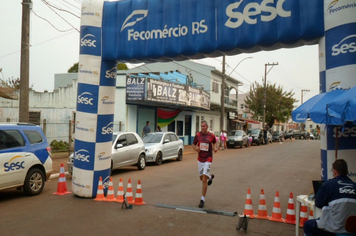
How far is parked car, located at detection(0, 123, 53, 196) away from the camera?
25.8ft

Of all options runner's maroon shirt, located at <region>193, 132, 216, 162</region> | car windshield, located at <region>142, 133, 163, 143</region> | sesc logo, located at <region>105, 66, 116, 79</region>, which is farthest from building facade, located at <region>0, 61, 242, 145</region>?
runner's maroon shirt, located at <region>193, 132, 216, 162</region>

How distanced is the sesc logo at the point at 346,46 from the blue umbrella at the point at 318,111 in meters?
0.78

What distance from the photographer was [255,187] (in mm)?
10266

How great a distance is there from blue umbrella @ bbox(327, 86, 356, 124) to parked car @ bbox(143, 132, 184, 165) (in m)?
11.5

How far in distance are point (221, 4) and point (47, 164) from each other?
→ 6.41m

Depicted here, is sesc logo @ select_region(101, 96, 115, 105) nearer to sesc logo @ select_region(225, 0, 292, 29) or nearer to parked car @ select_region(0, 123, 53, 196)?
parked car @ select_region(0, 123, 53, 196)

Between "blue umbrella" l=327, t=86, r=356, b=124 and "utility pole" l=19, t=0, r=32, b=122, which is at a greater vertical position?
"utility pole" l=19, t=0, r=32, b=122

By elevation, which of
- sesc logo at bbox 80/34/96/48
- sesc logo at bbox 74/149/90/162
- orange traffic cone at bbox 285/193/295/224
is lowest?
orange traffic cone at bbox 285/193/295/224

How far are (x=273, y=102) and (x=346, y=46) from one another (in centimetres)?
5246

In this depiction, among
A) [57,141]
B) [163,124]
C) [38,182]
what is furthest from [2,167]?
[163,124]

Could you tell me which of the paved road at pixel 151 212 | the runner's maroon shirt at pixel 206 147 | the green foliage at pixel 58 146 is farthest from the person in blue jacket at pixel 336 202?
the green foliage at pixel 58 146

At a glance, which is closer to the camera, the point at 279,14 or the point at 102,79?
the point at 279,14

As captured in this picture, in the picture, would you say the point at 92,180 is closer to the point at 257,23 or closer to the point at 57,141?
the point at 257,23

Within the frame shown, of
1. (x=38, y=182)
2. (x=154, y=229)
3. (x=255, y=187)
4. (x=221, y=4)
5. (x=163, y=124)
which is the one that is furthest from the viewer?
(x=163, y=124)
